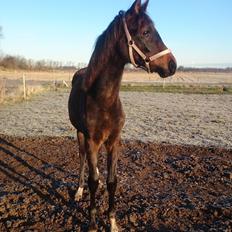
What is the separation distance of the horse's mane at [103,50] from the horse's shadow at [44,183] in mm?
1920

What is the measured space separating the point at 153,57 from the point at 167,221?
2.32 metres

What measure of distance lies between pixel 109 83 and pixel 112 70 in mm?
168

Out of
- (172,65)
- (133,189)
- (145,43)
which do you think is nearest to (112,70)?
(145,43)

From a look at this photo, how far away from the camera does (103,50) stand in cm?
441

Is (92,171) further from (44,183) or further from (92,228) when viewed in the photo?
(44,183)

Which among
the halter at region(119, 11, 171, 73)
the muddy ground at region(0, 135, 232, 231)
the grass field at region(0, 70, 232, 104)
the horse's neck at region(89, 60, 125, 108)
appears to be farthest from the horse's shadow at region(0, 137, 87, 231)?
the grass field at region(0, 70, 232, 104)

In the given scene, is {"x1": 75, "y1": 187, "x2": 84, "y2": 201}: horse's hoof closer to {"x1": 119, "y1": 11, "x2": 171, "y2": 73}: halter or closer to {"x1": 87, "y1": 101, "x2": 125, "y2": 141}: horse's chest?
{"x1": 87, "y1": 101, "x2": 125, "y2": 141}: horse's chest

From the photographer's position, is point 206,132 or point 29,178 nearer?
point 29,178

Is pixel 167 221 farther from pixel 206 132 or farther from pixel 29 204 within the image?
pixel 206 132

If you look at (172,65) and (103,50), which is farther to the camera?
(103,50)

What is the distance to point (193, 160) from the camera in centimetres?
796

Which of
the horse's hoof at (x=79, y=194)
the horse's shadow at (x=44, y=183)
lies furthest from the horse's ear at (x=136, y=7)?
the horse's hoof at (x=79, y=194)

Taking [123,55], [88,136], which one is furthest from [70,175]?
[123,55]

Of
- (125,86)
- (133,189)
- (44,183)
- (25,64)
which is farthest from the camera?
(25,64)
